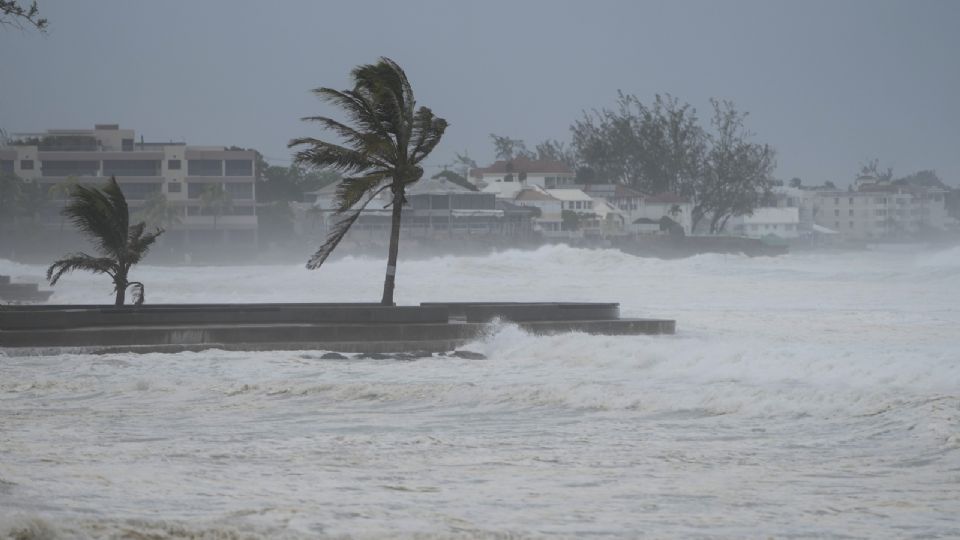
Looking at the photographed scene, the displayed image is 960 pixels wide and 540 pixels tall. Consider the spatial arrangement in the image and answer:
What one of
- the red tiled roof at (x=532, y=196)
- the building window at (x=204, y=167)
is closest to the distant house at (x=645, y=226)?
the red tiled roof at (x=532, y=196)

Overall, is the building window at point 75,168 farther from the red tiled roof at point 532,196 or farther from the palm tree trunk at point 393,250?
the palm tree trunk at point 393,250

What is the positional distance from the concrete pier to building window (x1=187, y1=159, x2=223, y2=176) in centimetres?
8344

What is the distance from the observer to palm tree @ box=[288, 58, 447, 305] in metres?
21.4

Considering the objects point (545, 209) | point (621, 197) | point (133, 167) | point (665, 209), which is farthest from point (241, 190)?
point (665, 209)

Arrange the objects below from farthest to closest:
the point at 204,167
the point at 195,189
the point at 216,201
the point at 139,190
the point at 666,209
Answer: the point at 666,209 < the point at 204,167 < the point at 195,189 < the point at 139,190 < the point at 216,201

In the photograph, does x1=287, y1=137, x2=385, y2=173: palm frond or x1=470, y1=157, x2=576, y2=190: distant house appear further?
x1=470, y1=157, x2=576, y2=190: distant house

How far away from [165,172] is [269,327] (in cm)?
8654

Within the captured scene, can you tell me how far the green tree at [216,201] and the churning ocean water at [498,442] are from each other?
268 ft

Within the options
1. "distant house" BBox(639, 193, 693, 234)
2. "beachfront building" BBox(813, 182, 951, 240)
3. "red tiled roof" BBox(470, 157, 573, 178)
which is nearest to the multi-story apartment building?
"red tiled roof" BBox(470, 157, 573, 178)

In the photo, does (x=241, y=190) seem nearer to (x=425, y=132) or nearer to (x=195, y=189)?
(x=195, y=189)

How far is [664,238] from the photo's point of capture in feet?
383

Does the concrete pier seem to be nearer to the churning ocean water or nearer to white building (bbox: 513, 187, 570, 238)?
the churning ocean water

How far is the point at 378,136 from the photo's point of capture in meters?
21.7

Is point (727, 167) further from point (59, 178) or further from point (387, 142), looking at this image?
point (387, 142)
